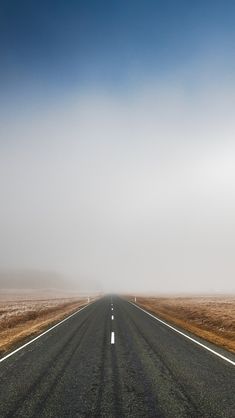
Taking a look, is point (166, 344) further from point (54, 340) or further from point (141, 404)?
point (141, 404)

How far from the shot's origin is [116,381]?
28.1 ft

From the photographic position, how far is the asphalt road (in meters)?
6.54

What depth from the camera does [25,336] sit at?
1705cm

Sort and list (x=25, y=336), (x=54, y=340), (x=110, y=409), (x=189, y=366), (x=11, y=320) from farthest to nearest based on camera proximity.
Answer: (x=11, y=320) → (x=25, y=336) → (x=54, y=340) → (x=189, y=366) → (x=110, y=409)

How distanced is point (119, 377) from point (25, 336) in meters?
9.61

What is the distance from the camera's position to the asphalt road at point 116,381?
654 cm

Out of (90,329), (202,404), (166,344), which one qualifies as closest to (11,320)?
(90,329)

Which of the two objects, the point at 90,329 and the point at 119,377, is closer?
the point at 119,377

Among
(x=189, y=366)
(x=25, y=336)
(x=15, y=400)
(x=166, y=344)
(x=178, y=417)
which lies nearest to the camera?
(x=178, y=417)

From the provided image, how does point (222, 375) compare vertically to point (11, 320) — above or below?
below

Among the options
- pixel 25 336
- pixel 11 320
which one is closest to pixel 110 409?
pixel 25 336

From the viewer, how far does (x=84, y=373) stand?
31.0ft

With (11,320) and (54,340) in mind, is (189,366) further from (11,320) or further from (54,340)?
(11,320)

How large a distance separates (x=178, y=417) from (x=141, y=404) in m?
0.98
